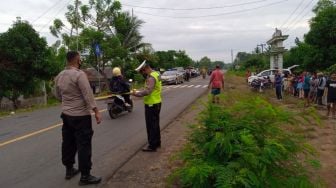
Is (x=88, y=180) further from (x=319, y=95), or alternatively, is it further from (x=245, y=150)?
(x=319, y=95)

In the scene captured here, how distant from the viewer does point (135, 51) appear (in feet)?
161

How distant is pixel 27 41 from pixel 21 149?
18.1 metres

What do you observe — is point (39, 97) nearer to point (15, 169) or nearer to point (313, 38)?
point (313, 38)

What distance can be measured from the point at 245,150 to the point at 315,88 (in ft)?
53.4

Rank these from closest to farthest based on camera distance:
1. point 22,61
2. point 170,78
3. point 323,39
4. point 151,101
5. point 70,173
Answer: point 70,173 → point 151,101 → point 22,61 → point 323,39 → point 170,78

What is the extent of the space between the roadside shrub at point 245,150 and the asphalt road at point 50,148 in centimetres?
193

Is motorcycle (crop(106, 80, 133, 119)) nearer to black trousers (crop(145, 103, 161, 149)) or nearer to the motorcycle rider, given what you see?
the motorcycle rider

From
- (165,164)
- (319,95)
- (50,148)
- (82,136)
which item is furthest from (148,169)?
(319,95)

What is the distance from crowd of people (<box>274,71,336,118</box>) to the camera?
51.0ft

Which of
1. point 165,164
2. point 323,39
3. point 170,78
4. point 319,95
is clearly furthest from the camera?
point 170,78

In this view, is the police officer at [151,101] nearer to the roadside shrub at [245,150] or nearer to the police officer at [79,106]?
the police officer at [79,106]

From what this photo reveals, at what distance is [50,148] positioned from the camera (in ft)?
31.4

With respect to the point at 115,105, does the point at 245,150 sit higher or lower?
higher

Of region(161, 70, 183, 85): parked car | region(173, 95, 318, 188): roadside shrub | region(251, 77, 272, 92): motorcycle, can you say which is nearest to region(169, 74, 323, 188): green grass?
region(173, 95, 318, 188): roadside shrub
